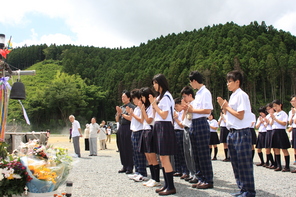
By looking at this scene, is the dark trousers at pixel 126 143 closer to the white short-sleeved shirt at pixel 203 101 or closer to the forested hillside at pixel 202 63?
the white short-sleeved shirt at pixel 203 101

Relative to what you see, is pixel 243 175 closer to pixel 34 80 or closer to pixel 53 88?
pixel 53 88

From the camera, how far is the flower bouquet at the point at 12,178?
10.0 ft

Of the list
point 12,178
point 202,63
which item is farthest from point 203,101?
point 202,63

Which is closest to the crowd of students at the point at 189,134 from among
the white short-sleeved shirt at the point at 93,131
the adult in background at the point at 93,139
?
the adult in background at the point at 93,139

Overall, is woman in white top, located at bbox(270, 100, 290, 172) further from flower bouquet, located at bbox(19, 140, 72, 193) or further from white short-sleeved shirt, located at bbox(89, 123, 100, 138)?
white short-sleeved shirt, located at bbox(89, 123, 100, 138)

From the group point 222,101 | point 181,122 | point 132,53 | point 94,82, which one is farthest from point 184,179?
point 132,53

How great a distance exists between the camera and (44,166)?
3279 mm

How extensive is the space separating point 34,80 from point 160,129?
68.2 m

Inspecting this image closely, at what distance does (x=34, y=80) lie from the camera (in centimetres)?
6662

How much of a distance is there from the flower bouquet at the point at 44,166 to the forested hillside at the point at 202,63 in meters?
47.6

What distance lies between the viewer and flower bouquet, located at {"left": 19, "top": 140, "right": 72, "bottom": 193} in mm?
3186

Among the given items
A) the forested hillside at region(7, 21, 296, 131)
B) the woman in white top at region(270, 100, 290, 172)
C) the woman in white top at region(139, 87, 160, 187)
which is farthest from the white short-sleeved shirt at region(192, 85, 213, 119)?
the forested hillside at region(7, 21, 296, 131)

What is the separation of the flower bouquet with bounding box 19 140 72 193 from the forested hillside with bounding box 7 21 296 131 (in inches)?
1875

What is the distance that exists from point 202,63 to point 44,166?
54106 millimetres
